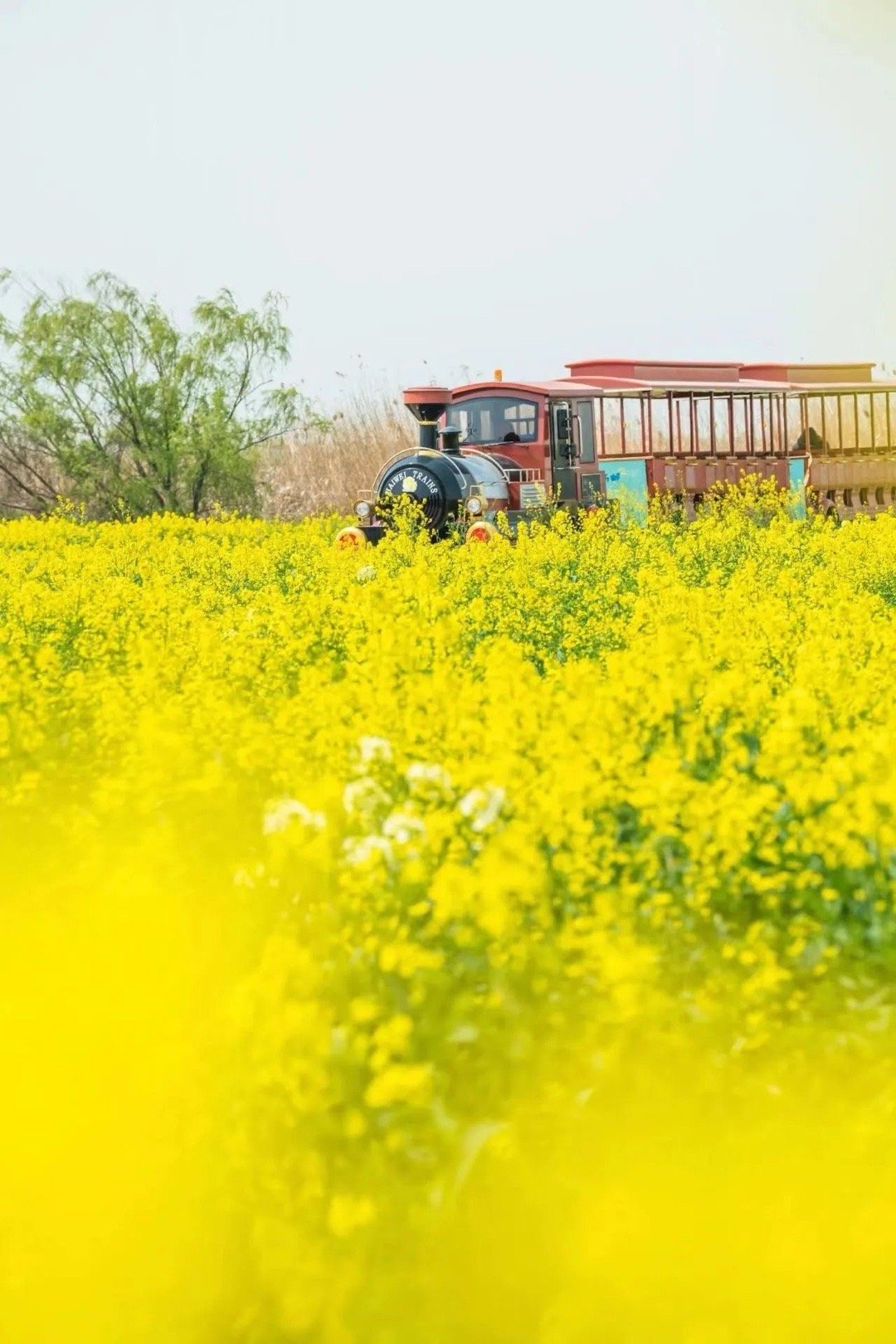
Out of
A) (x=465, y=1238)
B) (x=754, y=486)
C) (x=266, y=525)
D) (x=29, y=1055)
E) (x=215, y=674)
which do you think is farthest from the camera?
(x=266, y=525)

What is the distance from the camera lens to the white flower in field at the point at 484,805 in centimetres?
407

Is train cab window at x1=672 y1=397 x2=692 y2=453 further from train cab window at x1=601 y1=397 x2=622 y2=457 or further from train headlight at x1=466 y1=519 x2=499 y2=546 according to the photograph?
train headlight at x1=466 y1=519 x2=499 y2=546

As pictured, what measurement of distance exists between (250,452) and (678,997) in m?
30.6

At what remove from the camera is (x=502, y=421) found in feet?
69.1

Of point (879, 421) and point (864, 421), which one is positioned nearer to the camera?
point (864, 421)

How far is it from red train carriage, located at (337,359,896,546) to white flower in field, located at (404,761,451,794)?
13373 millimetres

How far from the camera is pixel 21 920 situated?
5000 millimetres

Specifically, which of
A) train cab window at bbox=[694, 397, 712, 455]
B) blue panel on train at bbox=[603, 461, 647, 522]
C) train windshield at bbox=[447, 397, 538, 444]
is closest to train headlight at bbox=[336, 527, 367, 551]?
train windshield at bbox=[447, 397, 538, 444]

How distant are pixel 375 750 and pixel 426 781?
555 mm

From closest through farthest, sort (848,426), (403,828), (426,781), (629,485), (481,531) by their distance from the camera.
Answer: (403,828) → (426,781) → (481,531) → (629,485) → (848,426)

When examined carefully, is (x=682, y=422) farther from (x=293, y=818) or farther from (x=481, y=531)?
(x=293, y=818)

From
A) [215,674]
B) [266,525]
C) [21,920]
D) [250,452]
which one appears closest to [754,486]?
[266,525]

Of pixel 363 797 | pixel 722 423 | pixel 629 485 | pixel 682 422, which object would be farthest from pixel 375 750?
pixel 722 423

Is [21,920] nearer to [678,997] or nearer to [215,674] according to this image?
[678,997]
